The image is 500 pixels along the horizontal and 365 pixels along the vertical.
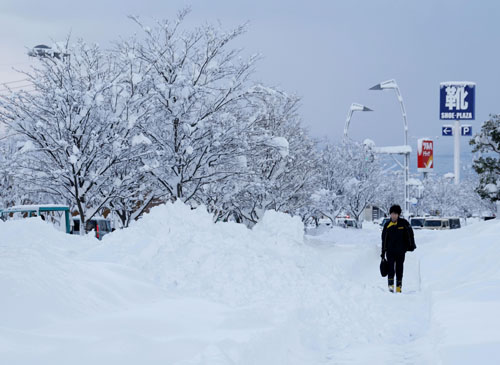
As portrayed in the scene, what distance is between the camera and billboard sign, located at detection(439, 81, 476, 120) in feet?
391

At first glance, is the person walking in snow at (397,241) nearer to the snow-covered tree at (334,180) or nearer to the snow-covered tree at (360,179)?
the snow-covered tree at (334,180)

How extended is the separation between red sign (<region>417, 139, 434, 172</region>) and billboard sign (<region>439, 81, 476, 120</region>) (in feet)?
26.2

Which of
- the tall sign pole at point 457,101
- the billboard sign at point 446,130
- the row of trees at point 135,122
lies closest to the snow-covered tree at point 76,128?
the row of trees at point 135,122

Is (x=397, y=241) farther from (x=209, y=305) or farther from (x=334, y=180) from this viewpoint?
(x=334, y=180)

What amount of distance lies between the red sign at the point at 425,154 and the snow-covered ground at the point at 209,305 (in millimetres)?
100837

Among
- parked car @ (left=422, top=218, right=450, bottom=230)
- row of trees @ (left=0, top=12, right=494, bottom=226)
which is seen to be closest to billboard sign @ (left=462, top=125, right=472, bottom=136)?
parked car @ (left=422, top=218, right=450, bottom=230)

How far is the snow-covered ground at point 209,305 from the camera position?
6047 mm

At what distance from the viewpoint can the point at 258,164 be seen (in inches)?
1321

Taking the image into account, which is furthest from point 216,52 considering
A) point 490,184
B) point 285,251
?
point 490,184

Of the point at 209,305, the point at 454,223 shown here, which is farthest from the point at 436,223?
the point at 209,305

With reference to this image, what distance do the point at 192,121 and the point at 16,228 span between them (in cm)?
1058

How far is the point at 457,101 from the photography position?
119875mm

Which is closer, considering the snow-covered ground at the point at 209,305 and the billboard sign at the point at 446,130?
the snow-covered ground at the point at 209,305

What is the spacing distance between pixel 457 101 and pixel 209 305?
118 meters
